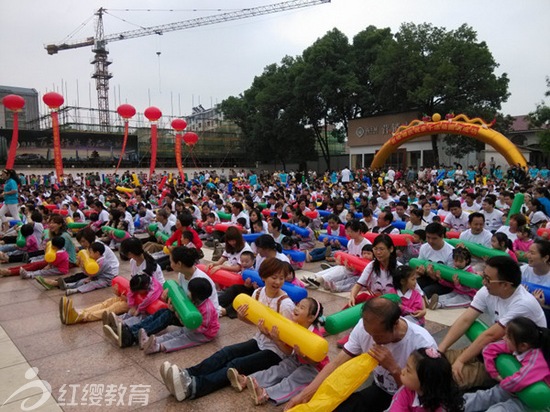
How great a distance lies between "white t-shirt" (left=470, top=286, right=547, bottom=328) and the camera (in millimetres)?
3328

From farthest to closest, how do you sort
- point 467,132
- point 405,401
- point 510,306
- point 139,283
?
1. point 467,132
2. point 139,283
3. point 510,306
4. point 405,401

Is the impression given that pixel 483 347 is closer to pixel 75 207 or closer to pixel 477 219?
pixel 477 219

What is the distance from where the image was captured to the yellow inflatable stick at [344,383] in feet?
9.36

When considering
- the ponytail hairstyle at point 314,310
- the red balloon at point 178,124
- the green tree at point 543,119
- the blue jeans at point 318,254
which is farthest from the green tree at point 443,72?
the ponytail hairstyle at point 314,310

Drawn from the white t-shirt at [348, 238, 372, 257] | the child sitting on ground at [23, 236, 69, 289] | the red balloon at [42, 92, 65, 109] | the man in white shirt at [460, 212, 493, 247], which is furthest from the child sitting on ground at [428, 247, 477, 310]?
the red balloon at [42, 92, 65, 109]

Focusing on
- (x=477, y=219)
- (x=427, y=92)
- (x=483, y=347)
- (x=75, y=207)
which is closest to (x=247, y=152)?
(x=427, y=92)

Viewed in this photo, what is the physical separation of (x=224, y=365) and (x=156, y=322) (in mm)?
1334

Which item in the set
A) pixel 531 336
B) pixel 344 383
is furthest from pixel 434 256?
pixel 344 383

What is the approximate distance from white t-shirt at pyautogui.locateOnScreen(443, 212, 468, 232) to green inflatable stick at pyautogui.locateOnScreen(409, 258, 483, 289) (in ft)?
10.4

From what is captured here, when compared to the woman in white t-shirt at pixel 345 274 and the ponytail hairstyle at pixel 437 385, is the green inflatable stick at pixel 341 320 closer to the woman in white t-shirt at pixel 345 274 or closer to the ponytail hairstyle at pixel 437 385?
the ponytail hairstyle at pixel 437 385

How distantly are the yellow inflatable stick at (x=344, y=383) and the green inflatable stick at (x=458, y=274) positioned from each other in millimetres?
3193

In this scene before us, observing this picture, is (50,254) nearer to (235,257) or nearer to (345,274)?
(235,257)

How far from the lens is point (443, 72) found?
2727 cm

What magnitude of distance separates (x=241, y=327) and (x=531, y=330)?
3323 millimetres
